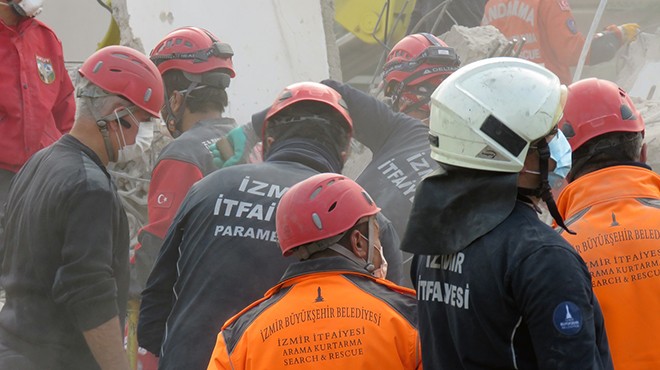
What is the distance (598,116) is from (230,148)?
228cm

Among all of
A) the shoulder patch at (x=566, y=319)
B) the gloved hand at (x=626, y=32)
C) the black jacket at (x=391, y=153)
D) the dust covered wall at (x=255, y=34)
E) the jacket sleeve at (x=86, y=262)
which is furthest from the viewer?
the gloved hand at (x=626, y=32)

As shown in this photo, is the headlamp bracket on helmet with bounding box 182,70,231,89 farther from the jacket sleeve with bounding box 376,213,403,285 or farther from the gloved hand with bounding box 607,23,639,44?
the gloved hand with bounding box 607,23,639,44

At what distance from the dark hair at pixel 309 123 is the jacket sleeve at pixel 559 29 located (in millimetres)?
4506

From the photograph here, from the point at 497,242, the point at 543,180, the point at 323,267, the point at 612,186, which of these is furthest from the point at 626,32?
the point at 497,242

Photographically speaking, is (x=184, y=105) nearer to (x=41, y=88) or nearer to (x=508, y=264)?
(x=41, y=88)

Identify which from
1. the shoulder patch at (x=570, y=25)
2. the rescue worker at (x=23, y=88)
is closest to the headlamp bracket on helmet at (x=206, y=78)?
the rescue worker at (x=23, y=88)

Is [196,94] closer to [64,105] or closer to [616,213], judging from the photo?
[64,105]

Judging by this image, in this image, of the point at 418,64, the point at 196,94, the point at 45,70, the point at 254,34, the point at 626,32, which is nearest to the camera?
the point at 418,64

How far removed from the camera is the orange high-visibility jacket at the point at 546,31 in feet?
27.9

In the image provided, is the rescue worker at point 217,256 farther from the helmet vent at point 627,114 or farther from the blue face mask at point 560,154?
the blue face mask at point 560,154

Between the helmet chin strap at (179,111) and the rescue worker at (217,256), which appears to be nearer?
the rescue worker at (217,256)

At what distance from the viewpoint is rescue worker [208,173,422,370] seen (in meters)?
3.38

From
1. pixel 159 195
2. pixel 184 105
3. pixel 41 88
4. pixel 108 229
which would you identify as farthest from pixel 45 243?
pixel 41 88

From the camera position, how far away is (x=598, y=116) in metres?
3.67
